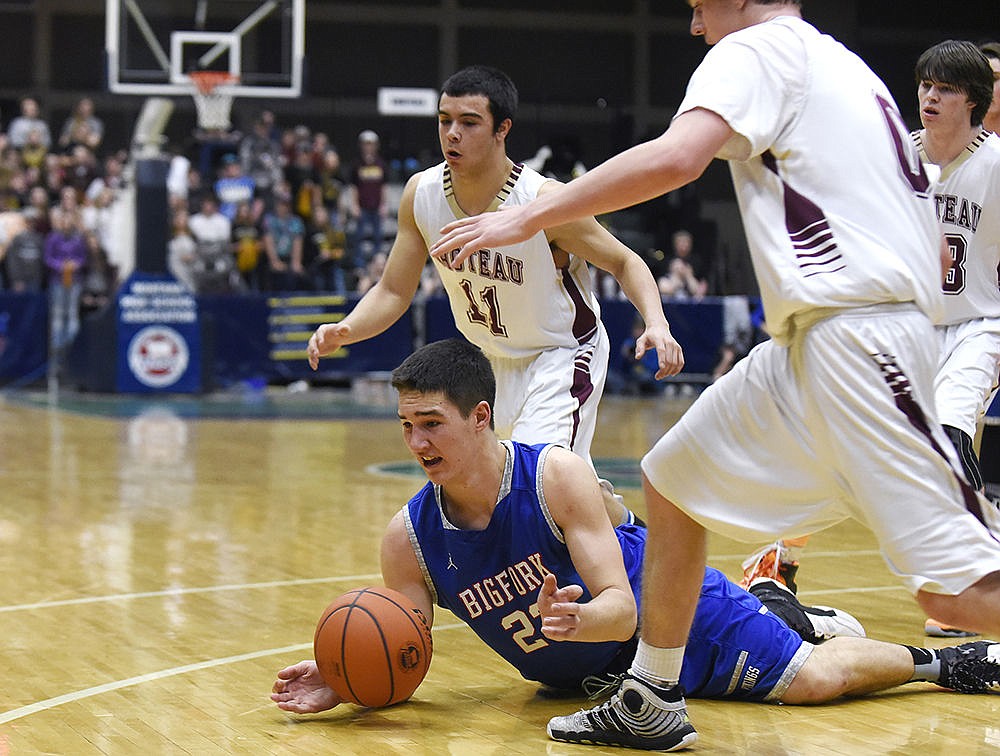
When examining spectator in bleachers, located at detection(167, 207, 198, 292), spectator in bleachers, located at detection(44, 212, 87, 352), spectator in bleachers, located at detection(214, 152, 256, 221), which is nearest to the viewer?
spectator in bleachers, located at detection(44, 212, 87, 352)

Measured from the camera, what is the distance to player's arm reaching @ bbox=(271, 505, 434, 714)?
14.5 ft

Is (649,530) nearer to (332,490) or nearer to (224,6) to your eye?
(332,490)

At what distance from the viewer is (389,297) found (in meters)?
5.62

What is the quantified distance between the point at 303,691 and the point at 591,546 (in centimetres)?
99

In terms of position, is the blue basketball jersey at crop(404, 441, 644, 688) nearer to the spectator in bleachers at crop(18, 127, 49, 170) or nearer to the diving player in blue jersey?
the diving player in blue jersey

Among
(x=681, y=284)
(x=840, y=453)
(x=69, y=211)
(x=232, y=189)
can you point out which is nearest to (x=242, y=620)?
(x=840, y=453)

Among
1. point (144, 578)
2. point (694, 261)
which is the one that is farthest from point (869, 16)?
point (144, 578)

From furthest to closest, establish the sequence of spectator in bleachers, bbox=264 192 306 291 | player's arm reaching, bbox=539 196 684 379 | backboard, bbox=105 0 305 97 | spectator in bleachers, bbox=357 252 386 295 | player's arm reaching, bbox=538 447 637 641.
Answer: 1. spectator in bleachers, bbox=264 192 306 291
2. spectator in bleachers, bbox=357 252 386 295
3. backboard, bbox=105 0 305 97
4. player's arm reaching, bbox=539 196 684 379
5. player's arm reaching, bbox=538 447 637 641

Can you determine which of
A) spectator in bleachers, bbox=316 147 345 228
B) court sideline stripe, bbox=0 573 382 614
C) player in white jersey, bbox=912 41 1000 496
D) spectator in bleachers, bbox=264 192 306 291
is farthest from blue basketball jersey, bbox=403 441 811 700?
spectator in bleachers, bbox=316 147 345 228

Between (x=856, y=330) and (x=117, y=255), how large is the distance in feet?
57.7

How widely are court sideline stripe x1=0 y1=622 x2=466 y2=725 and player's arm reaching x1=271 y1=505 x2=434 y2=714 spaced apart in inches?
20.6

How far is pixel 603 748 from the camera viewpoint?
4.16m

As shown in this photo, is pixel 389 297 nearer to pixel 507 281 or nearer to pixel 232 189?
pixel 507 281

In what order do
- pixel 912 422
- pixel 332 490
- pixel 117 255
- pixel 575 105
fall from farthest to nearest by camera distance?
pixel 575 105 < pixel 117 255 < pixel 332 490 < pixel 912 422
